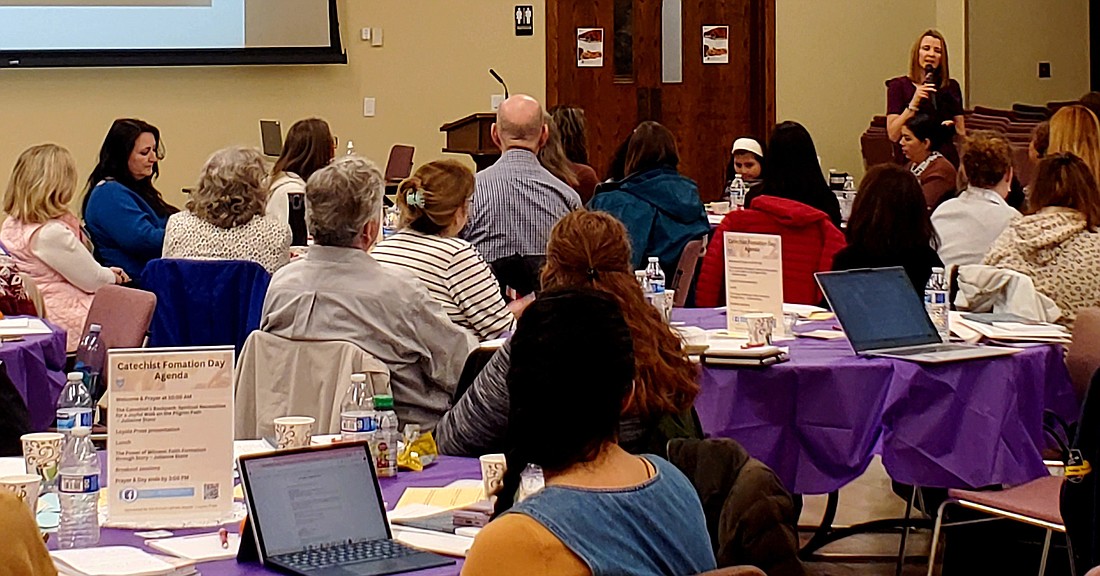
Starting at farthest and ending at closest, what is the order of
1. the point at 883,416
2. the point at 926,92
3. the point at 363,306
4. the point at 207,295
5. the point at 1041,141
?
the point at 926,92 → the point at 1041,141 → the point at 207,295 → the point at 883,416 → the point at 363,306

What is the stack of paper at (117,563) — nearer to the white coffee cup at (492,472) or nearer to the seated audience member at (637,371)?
the white coffee cup at (492,472)

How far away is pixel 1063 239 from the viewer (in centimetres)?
512

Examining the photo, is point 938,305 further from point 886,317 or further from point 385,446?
point 385,446

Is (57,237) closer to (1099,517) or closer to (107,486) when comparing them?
(107,486)

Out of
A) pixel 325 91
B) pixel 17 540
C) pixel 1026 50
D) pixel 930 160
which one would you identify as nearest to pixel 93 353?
pixel 17 540

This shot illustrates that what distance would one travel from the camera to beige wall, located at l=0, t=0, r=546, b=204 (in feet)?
36.1

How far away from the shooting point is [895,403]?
423cm

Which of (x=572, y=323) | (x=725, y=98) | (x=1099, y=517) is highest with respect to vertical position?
(x=725, y=98)

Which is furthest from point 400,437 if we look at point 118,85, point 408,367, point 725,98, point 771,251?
point 725,98

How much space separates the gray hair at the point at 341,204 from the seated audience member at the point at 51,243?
2506 millimetres

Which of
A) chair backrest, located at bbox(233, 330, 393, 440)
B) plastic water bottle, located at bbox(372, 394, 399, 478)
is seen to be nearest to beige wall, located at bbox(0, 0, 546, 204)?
chair backrest, located at bbox(233, 330, 393, 440)

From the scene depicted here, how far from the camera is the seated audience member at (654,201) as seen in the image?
7000 mm

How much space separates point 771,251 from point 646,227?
8.16 ft

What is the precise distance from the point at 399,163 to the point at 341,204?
7.12 metres
